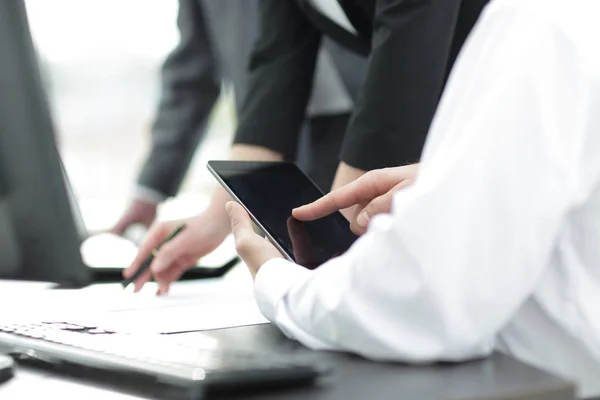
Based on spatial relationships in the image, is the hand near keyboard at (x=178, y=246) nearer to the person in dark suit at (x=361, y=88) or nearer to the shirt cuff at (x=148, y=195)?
the person in dark suit at (x=361, y=88)

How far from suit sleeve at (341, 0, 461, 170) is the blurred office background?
856mm

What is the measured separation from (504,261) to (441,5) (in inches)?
25.3

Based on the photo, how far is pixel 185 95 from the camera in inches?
69.2

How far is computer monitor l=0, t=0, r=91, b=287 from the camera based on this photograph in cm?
65

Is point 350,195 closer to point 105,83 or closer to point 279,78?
point 279,78

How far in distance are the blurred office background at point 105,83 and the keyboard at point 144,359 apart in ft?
4.18

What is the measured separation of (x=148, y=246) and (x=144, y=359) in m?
0.71

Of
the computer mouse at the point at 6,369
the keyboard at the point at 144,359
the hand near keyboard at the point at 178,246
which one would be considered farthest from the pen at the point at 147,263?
the computer mouse at the point at 6,369

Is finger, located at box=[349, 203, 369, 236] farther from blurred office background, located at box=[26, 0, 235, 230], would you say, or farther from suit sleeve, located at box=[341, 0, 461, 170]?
blurred office background, located at box=[26, 0, 235, 230]

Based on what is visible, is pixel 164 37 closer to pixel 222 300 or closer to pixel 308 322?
pixel 222 300

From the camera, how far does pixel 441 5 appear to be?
1070 mm

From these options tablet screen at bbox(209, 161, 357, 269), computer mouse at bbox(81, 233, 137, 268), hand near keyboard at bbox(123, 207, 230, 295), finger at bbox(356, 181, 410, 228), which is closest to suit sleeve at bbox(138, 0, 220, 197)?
computer mouse at bbox(81, 233, 137, 268)

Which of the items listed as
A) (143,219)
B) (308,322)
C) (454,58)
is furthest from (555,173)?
(143,219)

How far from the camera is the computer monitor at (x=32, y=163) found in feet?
2.13
